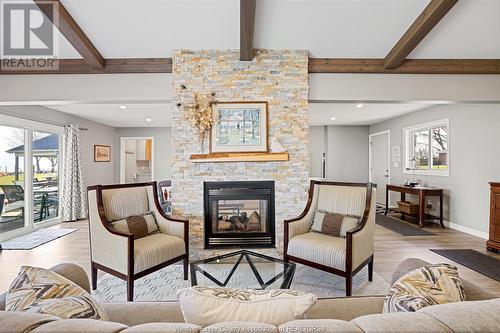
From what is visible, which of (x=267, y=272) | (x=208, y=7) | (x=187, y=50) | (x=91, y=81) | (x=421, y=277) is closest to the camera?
(x=421, y=277)

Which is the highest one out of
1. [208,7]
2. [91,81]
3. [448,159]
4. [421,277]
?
[208,7]

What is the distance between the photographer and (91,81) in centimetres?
361

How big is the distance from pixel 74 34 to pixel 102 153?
4988 millimetres

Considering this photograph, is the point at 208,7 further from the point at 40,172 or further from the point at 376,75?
the point at 40,172

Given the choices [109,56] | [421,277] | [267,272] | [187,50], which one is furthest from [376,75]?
[109,56]

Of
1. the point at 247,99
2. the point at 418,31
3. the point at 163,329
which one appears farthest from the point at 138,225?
the point at 418,31

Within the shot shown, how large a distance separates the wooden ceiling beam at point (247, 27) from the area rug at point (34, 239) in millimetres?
4159

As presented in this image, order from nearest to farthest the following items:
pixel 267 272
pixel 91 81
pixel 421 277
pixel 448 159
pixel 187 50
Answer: pixel 421 277 < pixel 267 272 < pixel 187 50 < pixel 91 81 < pixel 448 159

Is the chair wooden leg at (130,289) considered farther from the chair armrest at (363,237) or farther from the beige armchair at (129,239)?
the chair armrest at (363,237)

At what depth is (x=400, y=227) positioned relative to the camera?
4.94m

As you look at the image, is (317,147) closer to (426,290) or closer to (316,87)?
(316,87)

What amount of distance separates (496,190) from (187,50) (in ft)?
15.1

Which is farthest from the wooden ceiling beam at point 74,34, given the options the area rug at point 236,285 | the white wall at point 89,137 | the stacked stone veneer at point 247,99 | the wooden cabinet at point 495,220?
the wooden cabinet at point 495,220

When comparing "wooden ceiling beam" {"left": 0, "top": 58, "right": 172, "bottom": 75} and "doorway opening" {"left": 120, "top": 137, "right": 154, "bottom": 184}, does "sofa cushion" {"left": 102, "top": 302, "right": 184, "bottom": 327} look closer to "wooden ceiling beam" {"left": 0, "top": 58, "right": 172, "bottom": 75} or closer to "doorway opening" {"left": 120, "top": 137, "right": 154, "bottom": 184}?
"wooden ceiling beam" {"left": 0, "top": 58, "right": 172, "bottom": 75}
